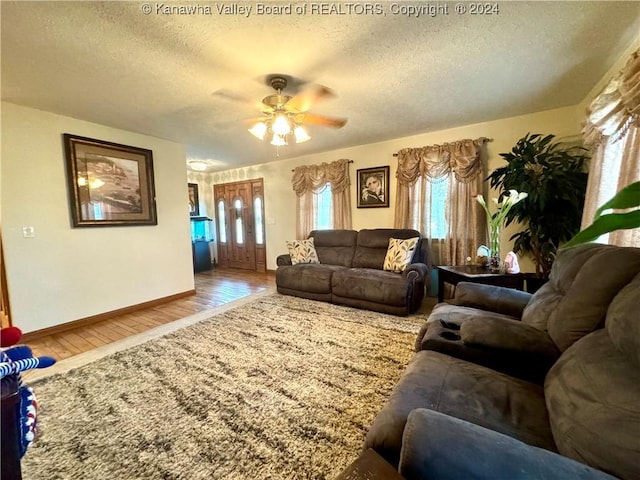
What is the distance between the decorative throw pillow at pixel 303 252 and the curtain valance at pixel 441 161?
1.66 m

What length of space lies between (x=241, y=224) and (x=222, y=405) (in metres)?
4.85

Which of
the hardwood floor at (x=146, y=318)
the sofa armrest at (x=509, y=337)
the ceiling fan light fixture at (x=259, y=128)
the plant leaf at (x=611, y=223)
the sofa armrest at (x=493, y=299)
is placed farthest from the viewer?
the hardwood floor at (x=146, y=318)

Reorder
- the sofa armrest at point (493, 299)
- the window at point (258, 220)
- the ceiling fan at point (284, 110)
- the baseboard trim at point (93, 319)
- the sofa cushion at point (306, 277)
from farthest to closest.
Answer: the window at point (258, 220)
the sofa cushion at point (306, 277)
the baseboard trim at point (93, 319)
the ceiling fan at point (284, 110)
the sofa armrest at point (493, 299)


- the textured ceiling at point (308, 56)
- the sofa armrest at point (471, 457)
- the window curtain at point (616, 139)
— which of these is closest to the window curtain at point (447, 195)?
the textured ceiling at point (308, 56)

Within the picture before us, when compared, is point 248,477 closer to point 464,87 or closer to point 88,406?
point 88,406

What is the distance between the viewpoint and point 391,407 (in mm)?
978

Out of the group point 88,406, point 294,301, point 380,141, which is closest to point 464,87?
point 380,141

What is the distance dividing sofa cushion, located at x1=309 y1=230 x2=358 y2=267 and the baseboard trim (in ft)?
7.18

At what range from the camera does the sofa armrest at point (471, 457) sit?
1.97ft

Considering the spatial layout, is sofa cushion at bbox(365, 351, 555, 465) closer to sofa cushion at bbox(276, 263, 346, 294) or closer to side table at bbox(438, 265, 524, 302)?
side table at bbox(438, 265, 524, 302)

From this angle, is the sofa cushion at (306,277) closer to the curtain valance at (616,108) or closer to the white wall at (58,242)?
the white wall at (58,242)

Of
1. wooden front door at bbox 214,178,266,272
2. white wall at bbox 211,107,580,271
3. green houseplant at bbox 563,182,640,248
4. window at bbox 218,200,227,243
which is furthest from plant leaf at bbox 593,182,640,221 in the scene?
window at bbox 218,200,227,243

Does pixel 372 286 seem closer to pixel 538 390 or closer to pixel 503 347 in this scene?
pixel 503 347

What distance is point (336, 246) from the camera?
426 centimetres
